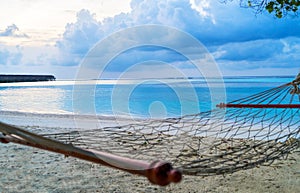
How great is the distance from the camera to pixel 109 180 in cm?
230

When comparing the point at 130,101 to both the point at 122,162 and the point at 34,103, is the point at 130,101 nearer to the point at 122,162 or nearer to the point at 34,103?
the point at 34,103

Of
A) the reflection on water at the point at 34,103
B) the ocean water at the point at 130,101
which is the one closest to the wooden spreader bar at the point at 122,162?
the ocean water at the point at 130,101

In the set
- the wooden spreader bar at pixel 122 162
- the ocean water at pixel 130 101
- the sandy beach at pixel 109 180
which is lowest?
the wooden spreader bar at pixel 122 162

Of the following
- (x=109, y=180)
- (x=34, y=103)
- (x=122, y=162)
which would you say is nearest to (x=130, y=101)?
(x=34, y=103)

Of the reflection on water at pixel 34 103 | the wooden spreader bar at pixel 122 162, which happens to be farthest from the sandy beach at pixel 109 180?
the reflection on water at pixel 34 103

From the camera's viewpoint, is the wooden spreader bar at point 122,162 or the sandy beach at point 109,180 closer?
the wooden spreader bar at point 122,162

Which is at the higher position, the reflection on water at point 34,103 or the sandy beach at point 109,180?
the reflection on water at point 34,103

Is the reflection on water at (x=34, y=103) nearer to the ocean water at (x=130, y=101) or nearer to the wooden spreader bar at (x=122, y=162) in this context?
the ocean water at (x=130, y=101)

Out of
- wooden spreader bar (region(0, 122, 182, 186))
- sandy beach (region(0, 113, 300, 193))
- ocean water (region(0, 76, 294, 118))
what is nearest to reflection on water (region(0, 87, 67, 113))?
ocean water (region(0, 76, 294, 118))

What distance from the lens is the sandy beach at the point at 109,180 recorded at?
2.14 meters

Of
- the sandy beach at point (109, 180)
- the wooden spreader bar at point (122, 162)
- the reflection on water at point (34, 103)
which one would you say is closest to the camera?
the wooden spreader bar at point (122, 162)

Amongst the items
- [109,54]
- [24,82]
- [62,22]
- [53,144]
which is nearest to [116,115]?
[62,22]

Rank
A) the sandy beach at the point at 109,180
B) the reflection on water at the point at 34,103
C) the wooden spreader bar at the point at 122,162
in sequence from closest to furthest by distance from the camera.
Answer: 1. the wooden spreader bar at the point at 122,162
2. the sandy beach at the point at 109,180
3. the reflection on water at the point at 34,103

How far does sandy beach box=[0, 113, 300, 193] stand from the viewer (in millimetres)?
2143
